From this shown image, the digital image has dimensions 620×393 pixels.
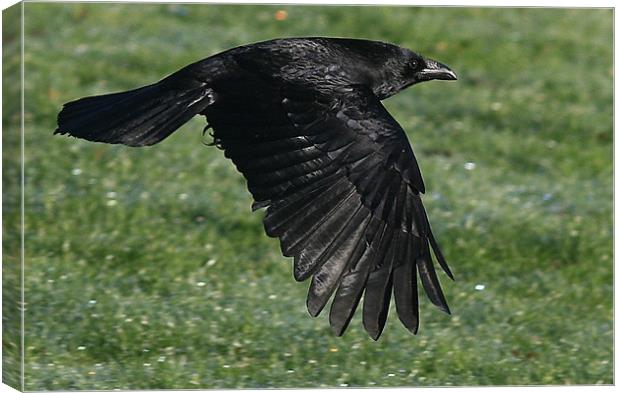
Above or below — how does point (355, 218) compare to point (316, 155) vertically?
below

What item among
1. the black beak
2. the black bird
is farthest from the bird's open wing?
the black beak

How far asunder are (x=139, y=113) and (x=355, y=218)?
1301 millimetres

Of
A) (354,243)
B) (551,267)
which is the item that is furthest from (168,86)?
(551,267)

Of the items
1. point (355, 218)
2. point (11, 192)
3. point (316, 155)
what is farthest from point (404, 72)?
point (11, 192)

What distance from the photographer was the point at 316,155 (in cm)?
655

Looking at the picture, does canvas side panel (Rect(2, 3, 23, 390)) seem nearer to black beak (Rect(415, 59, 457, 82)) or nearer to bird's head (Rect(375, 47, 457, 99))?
bird's head (Rect(375, 47, 457, 99))

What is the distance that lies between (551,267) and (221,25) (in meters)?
4.89

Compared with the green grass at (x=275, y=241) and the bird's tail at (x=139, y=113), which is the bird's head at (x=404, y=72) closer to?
the bird's tail at (x=139, y=113)

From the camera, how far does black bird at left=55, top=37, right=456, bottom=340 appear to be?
6.39 metres

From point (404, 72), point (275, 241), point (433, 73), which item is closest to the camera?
point (404, 72)

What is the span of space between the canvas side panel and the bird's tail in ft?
2.29

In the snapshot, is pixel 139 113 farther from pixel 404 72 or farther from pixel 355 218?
pixel 404 72

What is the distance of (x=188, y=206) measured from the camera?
A: 988cm

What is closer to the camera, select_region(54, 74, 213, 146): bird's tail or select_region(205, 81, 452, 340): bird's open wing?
select_region(205, 81, 452, 340): bird's open wing
